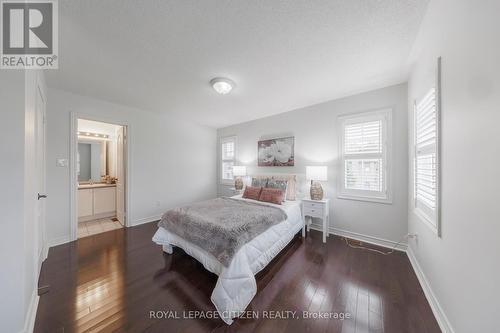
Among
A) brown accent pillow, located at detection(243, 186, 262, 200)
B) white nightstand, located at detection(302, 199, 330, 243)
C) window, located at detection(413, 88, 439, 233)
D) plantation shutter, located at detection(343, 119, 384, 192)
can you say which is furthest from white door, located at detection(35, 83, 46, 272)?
plantation shutter, located at detection(343, 119, 384, 192)

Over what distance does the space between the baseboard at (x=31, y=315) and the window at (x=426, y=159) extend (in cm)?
331

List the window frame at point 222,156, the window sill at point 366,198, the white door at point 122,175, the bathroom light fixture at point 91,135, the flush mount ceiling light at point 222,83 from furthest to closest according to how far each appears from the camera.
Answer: the window frame at point 222,156 → the bathroom light fixture at point 91,135 → the white door at point 122,175 → the window sill at point 366,198 → the flush mount ceiling light at point 222,83

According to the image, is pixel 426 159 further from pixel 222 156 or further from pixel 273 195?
pixel 222 156

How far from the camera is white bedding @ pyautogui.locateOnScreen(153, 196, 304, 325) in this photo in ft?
4.79

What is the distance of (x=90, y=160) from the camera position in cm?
442

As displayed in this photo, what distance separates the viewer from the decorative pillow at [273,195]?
115 inches

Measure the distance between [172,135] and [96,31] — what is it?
8.83 feet

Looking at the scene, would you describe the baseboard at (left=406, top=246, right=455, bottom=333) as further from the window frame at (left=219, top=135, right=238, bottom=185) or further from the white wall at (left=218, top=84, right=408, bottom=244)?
the window frame at (left=219, top=135, right=238, bottom=185)

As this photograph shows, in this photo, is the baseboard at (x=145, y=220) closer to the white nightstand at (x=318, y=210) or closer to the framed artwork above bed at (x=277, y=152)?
the framed artwork above bed at (x=277, y=152)

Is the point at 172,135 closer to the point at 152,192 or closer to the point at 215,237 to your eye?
the point at 152,192

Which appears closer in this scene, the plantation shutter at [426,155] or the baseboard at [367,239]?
the plantation shutter at [426,155]

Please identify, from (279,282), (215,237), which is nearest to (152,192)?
(215,237)

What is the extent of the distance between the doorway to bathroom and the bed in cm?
187

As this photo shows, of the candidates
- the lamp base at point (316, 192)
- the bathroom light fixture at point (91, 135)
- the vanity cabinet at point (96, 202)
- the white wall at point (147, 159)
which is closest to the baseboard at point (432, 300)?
the lamp base at point (316, 192)
